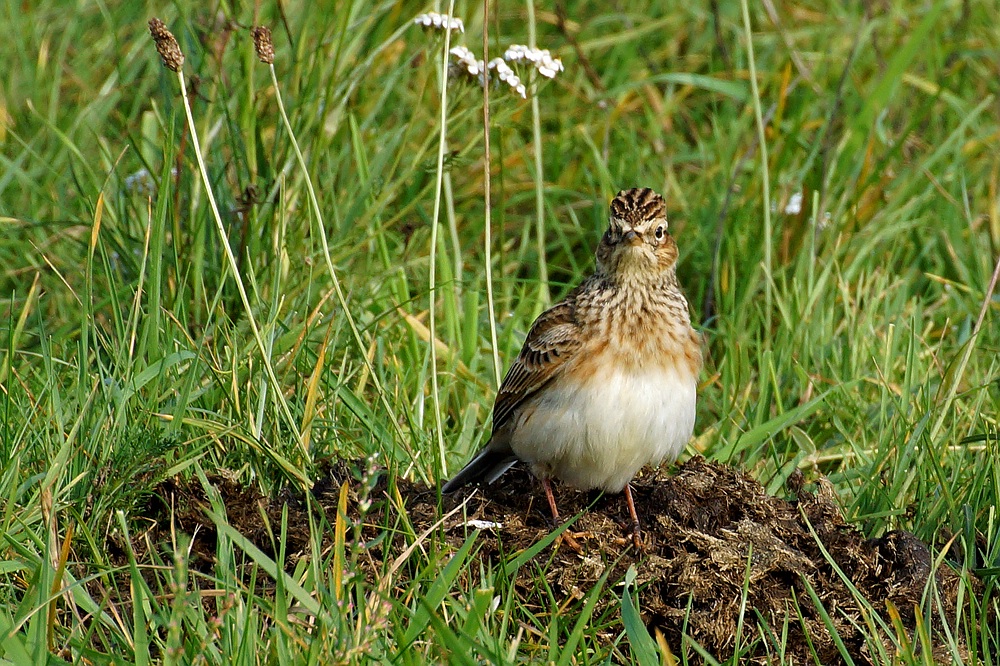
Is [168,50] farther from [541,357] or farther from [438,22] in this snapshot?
[541,357]

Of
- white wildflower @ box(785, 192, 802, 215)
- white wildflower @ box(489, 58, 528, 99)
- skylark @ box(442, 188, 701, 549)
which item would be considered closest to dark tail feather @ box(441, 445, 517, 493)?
skylark @ box(442, 188, 701, 549)

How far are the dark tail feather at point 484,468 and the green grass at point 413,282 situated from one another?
0.23 feet

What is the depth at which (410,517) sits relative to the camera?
15.0 ft

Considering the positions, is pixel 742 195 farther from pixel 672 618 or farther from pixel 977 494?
pixel 672 618

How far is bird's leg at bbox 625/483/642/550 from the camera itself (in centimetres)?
450

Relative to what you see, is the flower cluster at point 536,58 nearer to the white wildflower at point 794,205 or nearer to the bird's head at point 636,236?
the bird's head at point 636,236

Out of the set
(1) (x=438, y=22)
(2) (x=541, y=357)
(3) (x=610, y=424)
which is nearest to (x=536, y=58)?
(1) (x=438, y=22)

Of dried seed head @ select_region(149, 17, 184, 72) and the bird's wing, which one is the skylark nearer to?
the bird's wing

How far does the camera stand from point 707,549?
4.38 metres

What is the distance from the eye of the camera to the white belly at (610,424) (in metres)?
4.68

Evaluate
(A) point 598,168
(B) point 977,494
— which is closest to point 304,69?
(A) point 598,168

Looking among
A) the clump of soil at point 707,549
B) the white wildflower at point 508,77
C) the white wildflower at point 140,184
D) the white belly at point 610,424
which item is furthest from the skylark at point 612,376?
the white wildflower at point 140,184

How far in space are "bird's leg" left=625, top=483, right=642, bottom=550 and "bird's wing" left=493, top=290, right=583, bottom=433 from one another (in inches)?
19.0

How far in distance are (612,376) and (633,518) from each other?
496 millimetres
